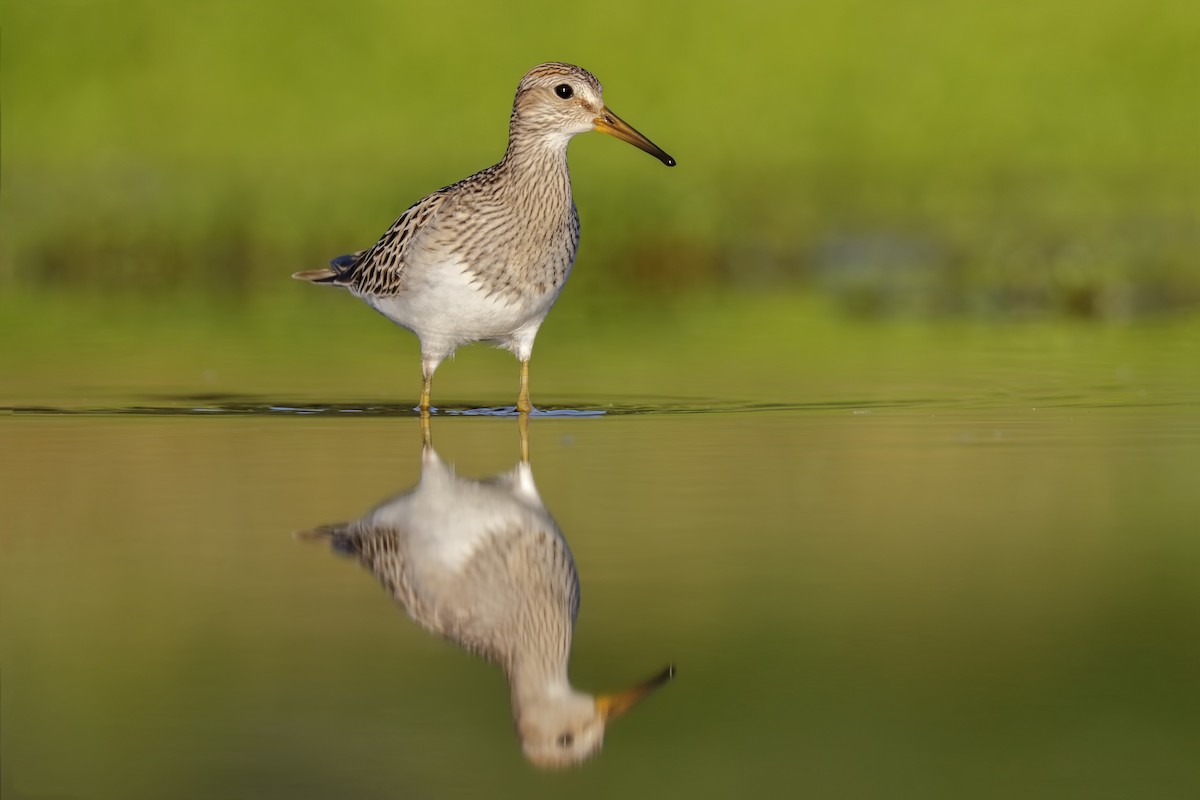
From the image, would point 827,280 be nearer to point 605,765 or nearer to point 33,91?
point 33,91

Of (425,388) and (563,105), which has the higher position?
(563,105)

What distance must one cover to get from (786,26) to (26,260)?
42.6 ft

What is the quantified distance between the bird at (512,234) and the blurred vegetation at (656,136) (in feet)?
28.7

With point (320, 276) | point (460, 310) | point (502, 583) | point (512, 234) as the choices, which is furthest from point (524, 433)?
point (502, 583)

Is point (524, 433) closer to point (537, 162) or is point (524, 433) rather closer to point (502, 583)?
point (537, 162)

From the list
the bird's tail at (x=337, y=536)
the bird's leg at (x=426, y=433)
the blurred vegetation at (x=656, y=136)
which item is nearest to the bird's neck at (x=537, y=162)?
the bird's leg at (x=426, y=433)

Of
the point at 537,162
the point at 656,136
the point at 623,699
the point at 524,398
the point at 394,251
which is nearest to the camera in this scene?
the point at 623,699

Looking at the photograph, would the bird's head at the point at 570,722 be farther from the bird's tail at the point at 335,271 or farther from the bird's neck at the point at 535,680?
the bird's tail at the point at 335,271

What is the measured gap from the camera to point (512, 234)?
502 inches

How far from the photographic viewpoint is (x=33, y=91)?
31875mm

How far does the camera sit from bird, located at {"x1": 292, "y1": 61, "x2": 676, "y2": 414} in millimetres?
12734

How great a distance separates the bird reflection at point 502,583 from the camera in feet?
21.8

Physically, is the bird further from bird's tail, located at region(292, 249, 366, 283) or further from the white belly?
bird's tail, located at region(292, 249, 366, 283)

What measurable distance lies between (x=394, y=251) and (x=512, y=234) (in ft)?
3.46
